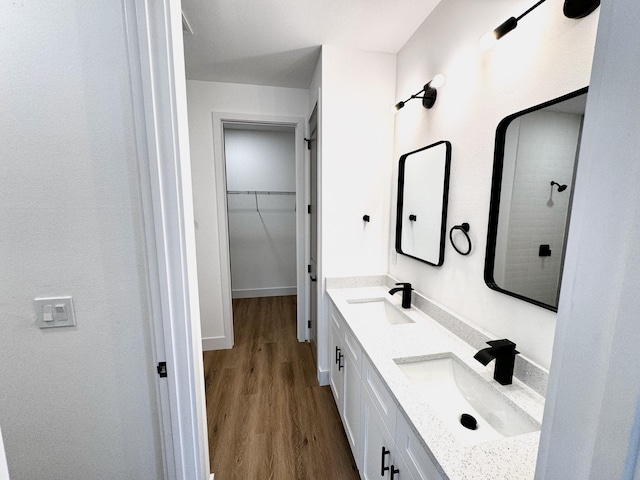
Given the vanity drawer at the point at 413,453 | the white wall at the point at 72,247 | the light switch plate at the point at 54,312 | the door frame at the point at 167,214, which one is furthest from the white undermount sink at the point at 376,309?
the light switch plate at the point at 54,312

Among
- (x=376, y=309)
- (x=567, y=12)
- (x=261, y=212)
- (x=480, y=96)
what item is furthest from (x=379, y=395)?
(x=261, y=212)

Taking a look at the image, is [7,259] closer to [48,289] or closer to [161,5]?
[48,289]

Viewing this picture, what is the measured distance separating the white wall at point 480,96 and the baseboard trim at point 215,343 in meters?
1.99

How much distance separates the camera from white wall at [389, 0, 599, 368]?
0.90 m

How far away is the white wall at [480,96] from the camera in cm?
90

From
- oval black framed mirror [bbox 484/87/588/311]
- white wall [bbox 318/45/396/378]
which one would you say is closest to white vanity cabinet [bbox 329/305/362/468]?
white wall [bbox 318/45/396/378]

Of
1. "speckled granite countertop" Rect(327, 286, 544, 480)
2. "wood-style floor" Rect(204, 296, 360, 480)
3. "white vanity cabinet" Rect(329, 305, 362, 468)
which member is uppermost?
"speckled granite countertop" Rect(327, 286, 544, 480)

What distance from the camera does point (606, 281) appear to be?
11.7 inches

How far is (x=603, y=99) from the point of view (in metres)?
0.29

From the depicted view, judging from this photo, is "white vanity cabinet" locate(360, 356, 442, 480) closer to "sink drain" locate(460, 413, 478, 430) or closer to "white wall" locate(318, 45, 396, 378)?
"sink drain" locate(460, 413, 478, 430)

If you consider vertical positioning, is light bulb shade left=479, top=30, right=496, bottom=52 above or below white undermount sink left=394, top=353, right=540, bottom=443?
above

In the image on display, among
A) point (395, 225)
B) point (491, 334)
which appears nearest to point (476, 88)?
point (395, 225)

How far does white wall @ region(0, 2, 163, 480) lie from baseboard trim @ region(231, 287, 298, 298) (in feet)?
10.1

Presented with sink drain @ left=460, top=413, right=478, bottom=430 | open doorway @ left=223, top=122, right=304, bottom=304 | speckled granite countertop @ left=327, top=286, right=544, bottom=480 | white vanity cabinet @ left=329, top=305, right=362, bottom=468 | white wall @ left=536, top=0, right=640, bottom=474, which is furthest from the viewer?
open doorway @ left=223, top=122, right=304, bottom=304
